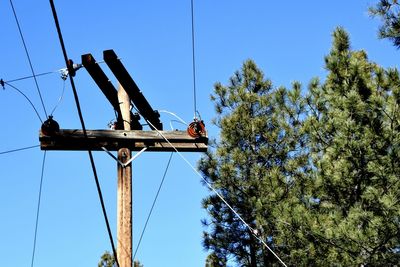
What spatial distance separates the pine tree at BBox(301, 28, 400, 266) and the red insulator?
2.65 meters

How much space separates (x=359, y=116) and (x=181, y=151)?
10.3ft

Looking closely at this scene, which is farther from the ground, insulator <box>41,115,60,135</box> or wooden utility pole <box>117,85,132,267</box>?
insulator <box>41,115,60,135</box>

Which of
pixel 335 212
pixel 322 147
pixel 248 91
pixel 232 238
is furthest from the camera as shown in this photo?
pixel 248 91

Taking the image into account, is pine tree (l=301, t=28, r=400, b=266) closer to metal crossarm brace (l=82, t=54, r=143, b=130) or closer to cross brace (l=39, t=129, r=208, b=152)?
cross brace (l=39, t=129, r=208, b=152)

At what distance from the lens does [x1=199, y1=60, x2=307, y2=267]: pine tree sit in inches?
516

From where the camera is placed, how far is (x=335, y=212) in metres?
9.18

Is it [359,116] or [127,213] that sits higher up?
[359,116]

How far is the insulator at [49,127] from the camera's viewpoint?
7266mm

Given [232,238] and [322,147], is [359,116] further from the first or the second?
[232,238]

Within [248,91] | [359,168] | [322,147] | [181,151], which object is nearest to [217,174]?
[248,91]

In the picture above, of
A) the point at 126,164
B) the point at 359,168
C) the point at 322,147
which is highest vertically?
the point at 322,147

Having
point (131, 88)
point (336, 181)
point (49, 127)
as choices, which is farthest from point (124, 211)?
point (336, 181)

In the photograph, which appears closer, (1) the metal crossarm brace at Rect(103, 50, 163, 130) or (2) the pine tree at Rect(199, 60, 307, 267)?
(1) the metal crossarm brace at Rect(103, 50, 163, 130)

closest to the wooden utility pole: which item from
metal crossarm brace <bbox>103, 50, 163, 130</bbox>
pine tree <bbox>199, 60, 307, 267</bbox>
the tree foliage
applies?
metal crossarm brace <bbox>103, 50, 163, 130</bbox>
